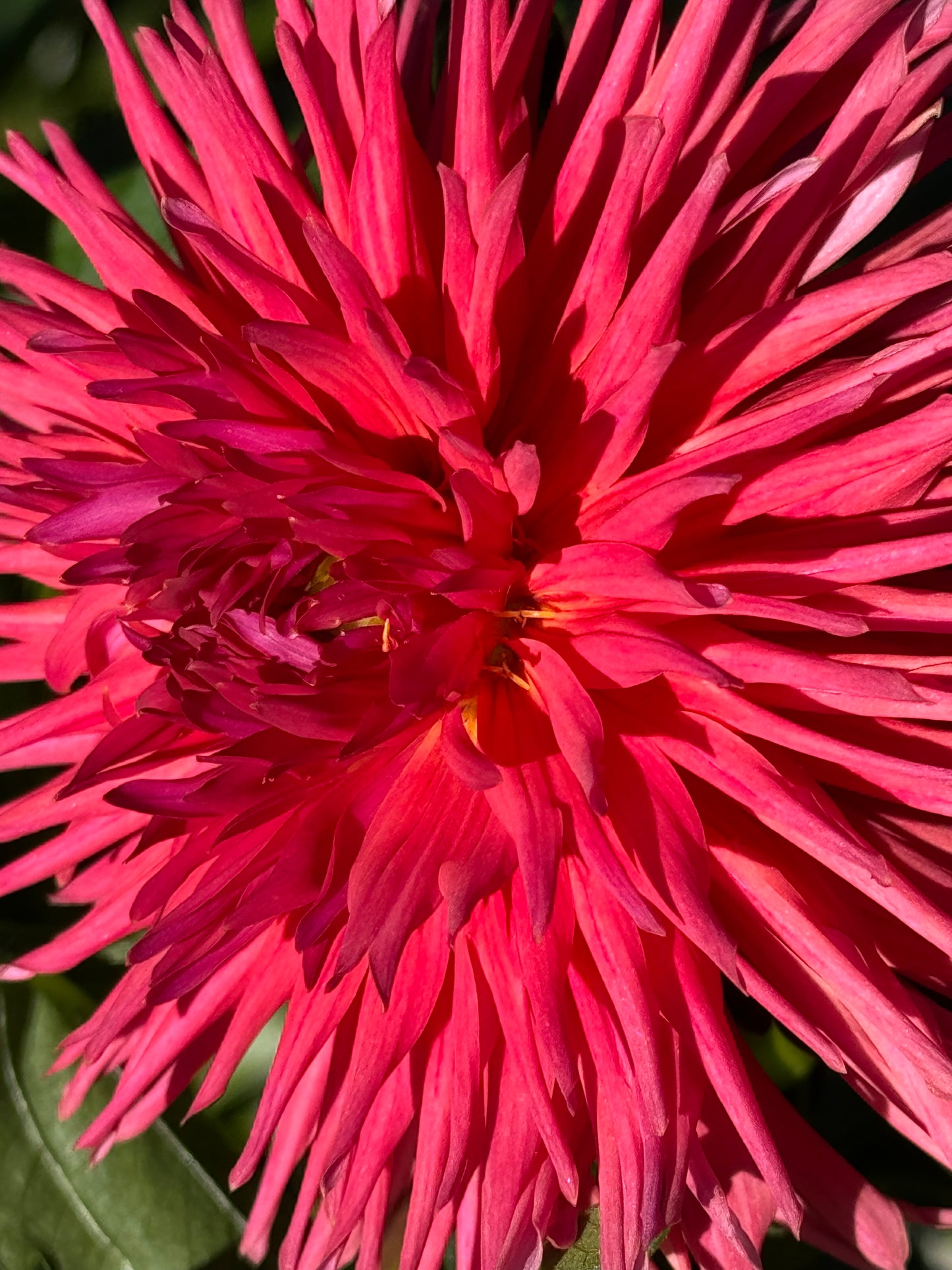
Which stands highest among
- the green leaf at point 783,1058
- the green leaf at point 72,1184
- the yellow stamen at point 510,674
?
the yellow stamen at point 510,674

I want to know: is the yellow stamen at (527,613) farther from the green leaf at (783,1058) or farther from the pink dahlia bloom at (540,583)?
the green leaf at (783,1058)

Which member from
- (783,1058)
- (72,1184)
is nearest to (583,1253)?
(783,1058)

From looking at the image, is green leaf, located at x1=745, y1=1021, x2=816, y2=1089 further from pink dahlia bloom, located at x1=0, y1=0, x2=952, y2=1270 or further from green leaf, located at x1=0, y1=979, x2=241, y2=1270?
green leaf, located at x1=0, y1=979, x2=241, y2=1270

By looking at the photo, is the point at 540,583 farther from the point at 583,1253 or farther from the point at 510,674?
the point at 583,1253

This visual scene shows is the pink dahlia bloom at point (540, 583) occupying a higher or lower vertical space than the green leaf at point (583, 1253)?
higher

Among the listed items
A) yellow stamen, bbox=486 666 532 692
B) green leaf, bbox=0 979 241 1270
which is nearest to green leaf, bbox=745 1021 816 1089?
yellow stamen, bbox=486 666 532 692

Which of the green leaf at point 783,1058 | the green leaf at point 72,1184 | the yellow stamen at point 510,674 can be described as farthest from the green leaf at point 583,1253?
the yellow stamen at point 510,674
